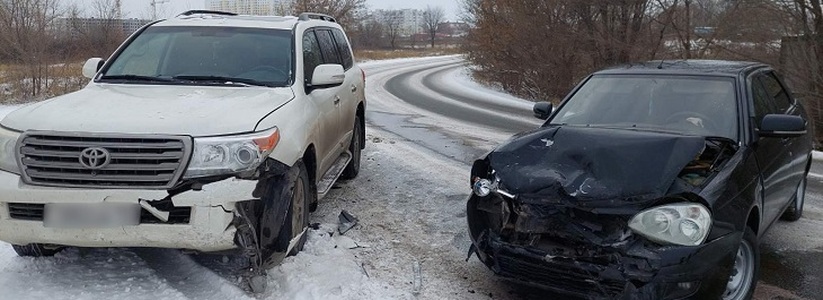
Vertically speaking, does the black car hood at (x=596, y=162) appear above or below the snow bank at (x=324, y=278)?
above

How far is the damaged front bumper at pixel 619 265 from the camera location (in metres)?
3.33

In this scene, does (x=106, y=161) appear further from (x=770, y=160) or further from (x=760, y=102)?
(x=760, y=102)

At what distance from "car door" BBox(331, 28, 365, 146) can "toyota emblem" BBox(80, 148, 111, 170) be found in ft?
9.52

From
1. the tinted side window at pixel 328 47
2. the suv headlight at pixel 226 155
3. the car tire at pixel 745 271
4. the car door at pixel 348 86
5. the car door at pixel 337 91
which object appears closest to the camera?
the suv headlight at pixel 226 155

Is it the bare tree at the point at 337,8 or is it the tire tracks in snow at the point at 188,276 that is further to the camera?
the bare tree at the point at 337,8

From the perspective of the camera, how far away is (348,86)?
686 cm

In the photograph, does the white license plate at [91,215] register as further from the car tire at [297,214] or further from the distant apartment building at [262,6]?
the distant apartment building at [262,6]

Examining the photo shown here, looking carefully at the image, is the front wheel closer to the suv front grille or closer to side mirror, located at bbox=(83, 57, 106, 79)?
the suv front grille

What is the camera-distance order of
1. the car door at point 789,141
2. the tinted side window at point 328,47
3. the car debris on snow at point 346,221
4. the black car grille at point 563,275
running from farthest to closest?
the tinted side window at point 328,47 < the car debris on snow at point 346,221 < the car door at point 789,141 < the black car grille at point 563,275

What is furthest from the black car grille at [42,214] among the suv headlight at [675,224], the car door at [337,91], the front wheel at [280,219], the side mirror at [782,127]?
the side mirror at [782,127]

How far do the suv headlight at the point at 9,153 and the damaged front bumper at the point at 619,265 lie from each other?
2.90 m

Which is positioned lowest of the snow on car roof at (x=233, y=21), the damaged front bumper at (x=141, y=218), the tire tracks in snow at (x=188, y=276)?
the tire tracks in snow at (x=188, y=276)

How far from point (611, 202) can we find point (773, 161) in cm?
177

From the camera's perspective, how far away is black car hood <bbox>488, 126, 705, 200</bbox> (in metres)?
3.62
